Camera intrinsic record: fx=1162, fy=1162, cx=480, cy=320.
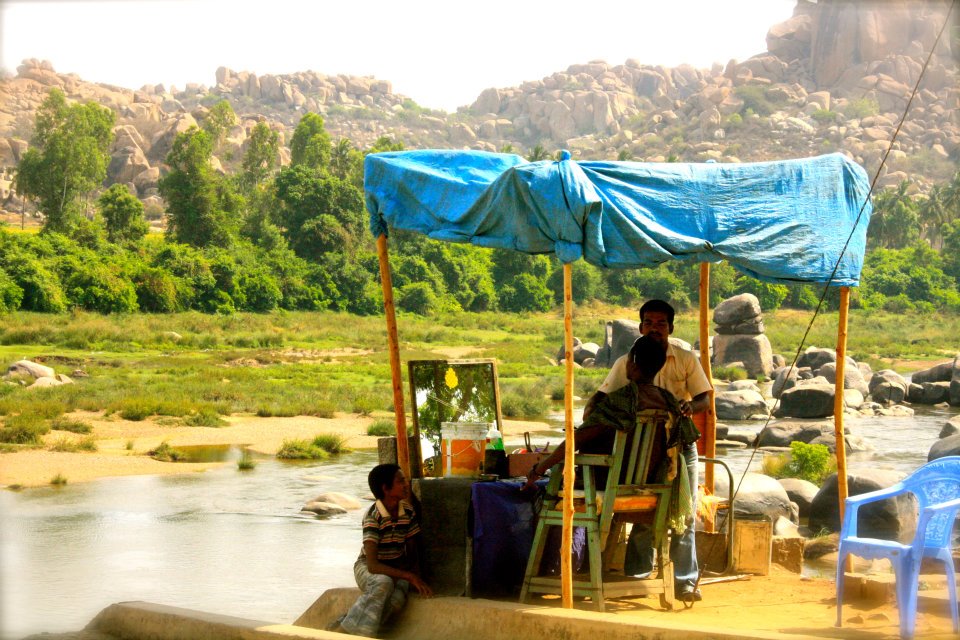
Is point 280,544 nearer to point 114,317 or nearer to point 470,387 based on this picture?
point 470,387

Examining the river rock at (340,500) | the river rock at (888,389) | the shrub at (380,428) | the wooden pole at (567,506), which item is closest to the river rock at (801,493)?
the river rock at (340,500)

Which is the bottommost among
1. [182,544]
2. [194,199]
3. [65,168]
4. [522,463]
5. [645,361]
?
[182,544]

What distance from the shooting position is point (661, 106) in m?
164

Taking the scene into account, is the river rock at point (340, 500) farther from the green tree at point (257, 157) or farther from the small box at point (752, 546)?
the green tree at point (257, 157)

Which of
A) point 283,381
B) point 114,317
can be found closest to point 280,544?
point 283,381

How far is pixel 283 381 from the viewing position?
31875 mm

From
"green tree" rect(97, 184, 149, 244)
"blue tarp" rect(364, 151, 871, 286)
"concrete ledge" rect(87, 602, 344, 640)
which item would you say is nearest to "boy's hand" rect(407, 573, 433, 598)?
"concrete ledge" rect(87, 602, 344, 640)

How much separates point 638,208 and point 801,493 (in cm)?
816

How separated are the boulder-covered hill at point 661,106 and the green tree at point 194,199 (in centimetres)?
1984

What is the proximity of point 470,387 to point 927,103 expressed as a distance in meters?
135

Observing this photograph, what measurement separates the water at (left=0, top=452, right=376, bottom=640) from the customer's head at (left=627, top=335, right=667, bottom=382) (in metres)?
4.14

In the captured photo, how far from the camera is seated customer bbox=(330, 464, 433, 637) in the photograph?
629 centimetres

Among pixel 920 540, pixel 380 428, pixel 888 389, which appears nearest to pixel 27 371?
pixel 380 428

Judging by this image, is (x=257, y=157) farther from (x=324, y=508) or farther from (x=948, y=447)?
(x=948, y=447)
